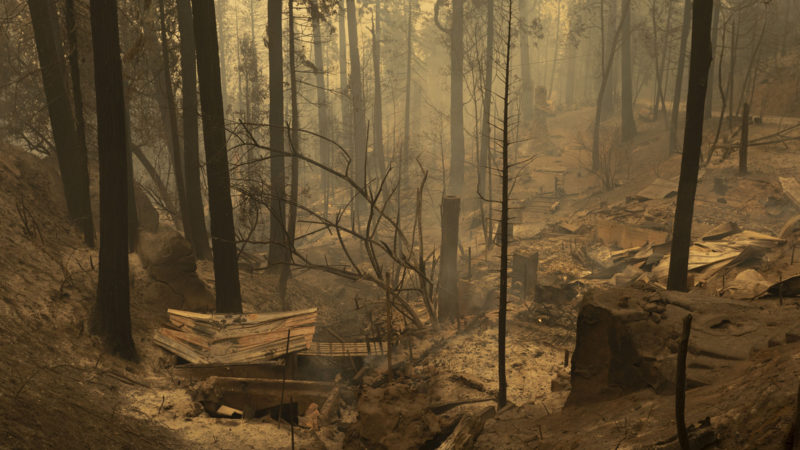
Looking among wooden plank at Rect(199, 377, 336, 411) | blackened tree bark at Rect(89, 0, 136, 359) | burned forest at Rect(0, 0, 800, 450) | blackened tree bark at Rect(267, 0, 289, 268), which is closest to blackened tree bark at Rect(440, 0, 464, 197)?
burned forest at Rect(0, 0, 800, 450)

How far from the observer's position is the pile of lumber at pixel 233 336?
8.20m

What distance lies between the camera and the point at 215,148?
8.94 m

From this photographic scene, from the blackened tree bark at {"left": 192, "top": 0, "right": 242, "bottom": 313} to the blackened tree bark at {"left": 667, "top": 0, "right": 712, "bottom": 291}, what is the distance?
6.50 metres

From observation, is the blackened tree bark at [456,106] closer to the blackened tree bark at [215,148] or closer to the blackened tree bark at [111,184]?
the blackened tree bark at [215,148]

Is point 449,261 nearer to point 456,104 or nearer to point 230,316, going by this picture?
point 230,316

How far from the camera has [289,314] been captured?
9148 mm

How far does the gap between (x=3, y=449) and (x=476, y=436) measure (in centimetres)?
404

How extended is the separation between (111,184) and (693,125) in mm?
7655

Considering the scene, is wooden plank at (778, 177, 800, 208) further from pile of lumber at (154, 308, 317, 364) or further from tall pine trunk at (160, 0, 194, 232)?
tall pine trunk at (160, 0, 194, 232)

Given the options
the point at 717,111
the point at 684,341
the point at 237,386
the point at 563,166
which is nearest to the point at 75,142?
the point at 237,386

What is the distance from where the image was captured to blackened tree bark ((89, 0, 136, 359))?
23.0ft

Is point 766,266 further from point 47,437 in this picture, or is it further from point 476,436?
point 47,437

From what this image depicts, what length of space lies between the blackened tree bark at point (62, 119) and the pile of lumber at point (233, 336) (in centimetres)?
277

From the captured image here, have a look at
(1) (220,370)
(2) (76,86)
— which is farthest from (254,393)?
(2) (76,86)
